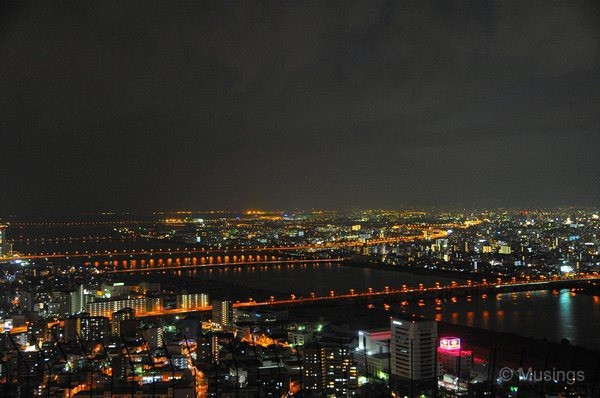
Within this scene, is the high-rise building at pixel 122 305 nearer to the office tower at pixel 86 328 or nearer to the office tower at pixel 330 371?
the office tower at pixel 86 328

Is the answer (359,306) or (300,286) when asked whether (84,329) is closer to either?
(359,306)

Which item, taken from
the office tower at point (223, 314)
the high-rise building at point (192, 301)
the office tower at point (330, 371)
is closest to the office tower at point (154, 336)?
the office tower at point (223, 314)

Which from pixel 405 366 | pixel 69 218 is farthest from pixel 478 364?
pixel 69 218

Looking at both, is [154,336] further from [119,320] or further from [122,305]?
[122,305]

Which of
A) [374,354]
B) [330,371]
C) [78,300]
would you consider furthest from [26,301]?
[330,371]

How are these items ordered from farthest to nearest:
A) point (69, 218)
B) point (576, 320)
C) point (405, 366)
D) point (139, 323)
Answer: point (69, 218)
point (576, 320)
point (139, 323)
point (405, 366)
